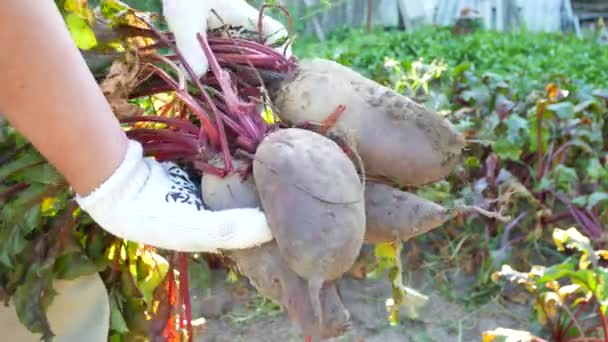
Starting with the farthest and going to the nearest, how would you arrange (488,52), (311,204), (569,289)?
(488,52), (569,289), (311,204)

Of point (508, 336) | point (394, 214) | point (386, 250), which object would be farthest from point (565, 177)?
point (394, 214)

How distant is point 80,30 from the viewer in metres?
1.05

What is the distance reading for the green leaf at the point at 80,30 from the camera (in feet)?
3.44

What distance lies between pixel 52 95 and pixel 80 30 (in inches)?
9.4

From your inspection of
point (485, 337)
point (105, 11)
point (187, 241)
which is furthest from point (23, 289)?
point (485, 337)

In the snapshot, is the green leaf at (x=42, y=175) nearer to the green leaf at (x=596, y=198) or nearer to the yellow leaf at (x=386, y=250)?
the yellow leaf at (x=386, y=250)

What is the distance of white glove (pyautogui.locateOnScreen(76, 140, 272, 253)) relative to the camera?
0.93 meters

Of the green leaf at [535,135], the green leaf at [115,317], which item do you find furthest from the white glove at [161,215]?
the green leaf at [535,135]

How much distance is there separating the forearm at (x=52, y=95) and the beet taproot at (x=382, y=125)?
31cm

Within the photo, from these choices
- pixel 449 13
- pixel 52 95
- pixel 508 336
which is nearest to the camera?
pixel 52 95

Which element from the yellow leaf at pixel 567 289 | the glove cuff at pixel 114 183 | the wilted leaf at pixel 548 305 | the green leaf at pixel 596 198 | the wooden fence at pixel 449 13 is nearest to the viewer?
the glove cuff at pixel 114 183

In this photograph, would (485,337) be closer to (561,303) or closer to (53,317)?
(561,303)

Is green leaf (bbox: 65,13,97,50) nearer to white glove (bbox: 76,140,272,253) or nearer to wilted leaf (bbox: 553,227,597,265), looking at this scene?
white glove (bbox: 76,140,272,253)

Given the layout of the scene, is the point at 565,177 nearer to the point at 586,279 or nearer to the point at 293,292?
the point at 586,279
